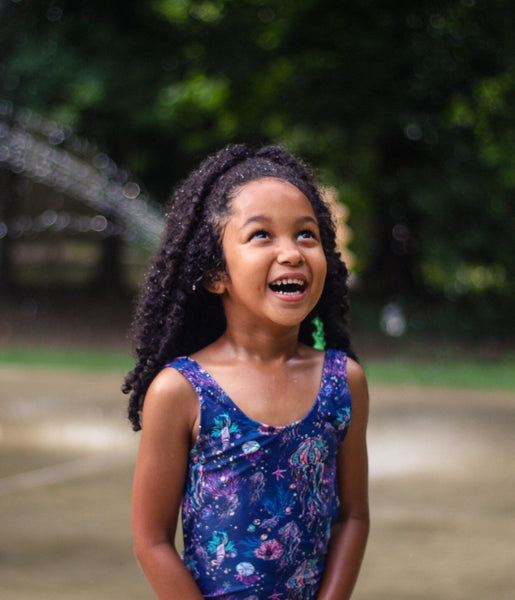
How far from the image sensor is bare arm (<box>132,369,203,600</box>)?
1.72 metres

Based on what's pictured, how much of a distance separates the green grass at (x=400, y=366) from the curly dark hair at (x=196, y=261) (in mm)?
7250

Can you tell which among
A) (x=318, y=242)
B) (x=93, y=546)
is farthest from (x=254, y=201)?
(x=93, y=546)

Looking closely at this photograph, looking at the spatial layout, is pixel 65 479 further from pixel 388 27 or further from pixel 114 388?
pixel 388 27

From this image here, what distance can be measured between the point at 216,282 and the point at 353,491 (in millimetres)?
453

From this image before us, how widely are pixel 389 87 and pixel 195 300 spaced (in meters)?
11.7

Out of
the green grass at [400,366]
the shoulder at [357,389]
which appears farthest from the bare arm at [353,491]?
the green grass at [400,366]

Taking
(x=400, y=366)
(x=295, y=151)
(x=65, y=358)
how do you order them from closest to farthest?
(x=400, y=366)
(x=65, y=358)
(x=295, y=151)

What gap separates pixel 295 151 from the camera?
484 inches

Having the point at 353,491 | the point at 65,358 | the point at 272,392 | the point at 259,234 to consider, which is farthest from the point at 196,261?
the point at 65,358

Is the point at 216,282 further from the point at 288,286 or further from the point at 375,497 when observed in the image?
the point at 375,497

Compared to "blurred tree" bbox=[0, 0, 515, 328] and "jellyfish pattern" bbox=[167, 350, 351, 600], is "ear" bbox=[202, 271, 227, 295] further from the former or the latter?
"blurred tree" bbox=[0, 0, 515, 328]

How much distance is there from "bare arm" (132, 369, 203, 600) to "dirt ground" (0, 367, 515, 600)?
220 cm

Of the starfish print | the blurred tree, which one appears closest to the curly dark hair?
the starfish print

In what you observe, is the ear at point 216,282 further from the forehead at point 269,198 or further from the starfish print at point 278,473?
the starfish print at point 278,473
